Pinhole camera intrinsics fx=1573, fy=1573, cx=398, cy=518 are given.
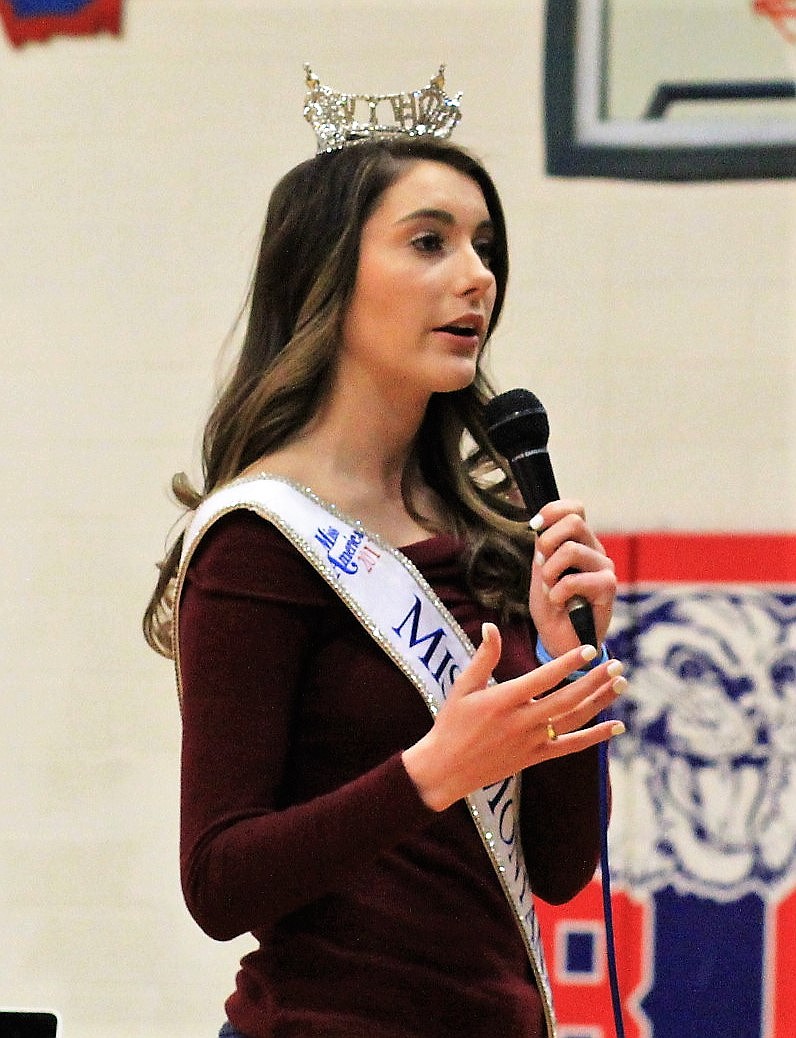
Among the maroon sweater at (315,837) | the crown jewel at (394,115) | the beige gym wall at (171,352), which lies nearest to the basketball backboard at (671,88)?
the beige gym wall at (171,352)

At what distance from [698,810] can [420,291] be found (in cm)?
135

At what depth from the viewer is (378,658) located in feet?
4.50

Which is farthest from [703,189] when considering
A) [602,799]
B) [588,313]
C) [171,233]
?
[602,799]

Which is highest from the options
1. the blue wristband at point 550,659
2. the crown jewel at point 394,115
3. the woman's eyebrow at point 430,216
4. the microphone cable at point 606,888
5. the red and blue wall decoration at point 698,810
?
the crown jewel at point 394,115

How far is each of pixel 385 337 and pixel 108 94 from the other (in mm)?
1431

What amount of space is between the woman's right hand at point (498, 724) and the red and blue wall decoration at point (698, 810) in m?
1.36

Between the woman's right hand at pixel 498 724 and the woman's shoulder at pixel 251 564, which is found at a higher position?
the woman's shoulder at pixel 251 564

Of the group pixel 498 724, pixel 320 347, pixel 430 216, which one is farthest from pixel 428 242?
pixel 498 724

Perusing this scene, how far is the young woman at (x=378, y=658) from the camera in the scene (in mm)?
1205

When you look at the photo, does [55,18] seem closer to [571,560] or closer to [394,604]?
[394,604]

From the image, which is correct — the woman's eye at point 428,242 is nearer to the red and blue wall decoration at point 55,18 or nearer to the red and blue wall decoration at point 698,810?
the red and blue wall decoration at point 698,810

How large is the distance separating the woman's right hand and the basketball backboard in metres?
1.58

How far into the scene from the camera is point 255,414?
4.91ft

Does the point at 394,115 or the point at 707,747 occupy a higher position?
the point at 394,115
